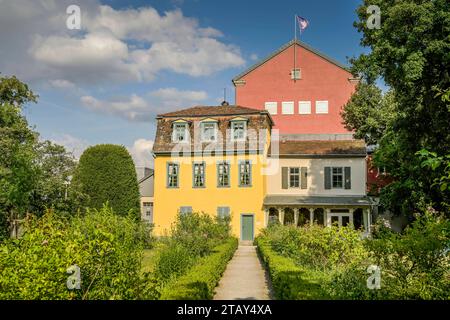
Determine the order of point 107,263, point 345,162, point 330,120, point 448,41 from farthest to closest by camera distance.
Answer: point 330,120 < point 345,162 < point 448,41 < point 107,263

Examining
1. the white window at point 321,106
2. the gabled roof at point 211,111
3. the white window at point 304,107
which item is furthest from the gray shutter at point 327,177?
the white window at point 304,107

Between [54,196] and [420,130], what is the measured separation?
1670cm

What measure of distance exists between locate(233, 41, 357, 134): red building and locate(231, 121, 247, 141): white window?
8.35 m

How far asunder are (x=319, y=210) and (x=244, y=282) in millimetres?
16240

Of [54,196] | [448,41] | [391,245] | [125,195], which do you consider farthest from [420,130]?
[125,195]

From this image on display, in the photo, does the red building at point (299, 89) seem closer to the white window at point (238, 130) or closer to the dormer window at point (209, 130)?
the white window at point (238, 130)

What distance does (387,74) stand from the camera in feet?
62.3

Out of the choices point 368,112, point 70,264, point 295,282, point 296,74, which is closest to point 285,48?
point 296,74

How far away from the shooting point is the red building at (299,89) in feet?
121

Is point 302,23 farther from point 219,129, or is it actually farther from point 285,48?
point 219,129

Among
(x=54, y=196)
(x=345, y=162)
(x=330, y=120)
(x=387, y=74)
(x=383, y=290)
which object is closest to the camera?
(x=383, y=290)

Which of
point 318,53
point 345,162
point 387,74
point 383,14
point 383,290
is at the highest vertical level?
point 318,53

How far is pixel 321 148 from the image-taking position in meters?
30.1
